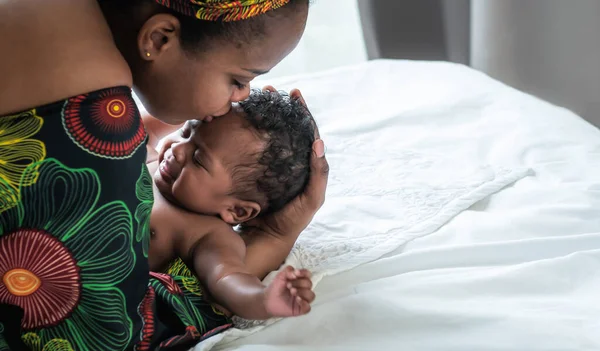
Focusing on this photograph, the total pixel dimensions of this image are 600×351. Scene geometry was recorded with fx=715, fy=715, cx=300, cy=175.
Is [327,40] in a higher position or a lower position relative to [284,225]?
lower

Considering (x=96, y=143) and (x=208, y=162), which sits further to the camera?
(x=208, y=162)

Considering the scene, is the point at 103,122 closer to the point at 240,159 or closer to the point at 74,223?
the point at 74,223

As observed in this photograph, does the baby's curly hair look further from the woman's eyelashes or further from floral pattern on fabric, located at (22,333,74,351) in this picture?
floral pattern on fabric, located at (22,333,74,351)

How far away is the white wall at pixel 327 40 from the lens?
2.62 metres

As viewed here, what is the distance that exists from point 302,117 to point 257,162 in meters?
0.13

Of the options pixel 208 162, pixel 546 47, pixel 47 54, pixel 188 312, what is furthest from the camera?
pixel 546 47

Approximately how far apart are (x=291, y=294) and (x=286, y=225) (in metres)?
0.39

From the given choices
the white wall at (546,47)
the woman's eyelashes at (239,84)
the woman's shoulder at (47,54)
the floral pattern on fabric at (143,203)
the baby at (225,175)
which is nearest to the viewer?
the woman's shoulder at (47,54)

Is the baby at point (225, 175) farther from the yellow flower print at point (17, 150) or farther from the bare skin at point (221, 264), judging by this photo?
the yellow flower print at point (17, 150)

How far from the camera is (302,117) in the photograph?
1.34m

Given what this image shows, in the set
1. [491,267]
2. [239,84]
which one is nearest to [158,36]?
[239,84]

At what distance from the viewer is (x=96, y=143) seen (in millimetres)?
952

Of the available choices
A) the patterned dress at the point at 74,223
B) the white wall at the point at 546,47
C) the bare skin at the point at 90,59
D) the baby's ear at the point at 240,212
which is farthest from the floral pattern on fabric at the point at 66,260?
the white wall at the point at 546,47

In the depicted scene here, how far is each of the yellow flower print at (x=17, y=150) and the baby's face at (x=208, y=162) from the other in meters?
0.40
